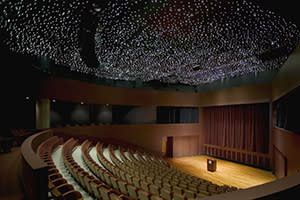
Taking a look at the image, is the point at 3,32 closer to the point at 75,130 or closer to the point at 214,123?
the point at 75,130

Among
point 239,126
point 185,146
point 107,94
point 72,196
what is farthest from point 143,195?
point 185,146

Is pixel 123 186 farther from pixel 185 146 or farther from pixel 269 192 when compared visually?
pixel 185 146

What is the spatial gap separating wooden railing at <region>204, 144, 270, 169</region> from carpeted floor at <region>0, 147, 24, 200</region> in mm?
6924

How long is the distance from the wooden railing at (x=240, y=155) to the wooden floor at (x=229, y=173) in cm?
20

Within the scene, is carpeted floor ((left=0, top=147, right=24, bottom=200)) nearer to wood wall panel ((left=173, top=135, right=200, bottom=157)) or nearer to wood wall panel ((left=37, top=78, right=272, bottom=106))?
wood wall panel ((left=37, top=78, right=272, bottom=106))

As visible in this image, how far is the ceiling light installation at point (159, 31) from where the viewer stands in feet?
7.79

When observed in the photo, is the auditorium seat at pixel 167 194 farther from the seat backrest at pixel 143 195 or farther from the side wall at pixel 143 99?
the side wall at pixel 143 99

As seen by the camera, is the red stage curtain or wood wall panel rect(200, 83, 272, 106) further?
the red stage curtain

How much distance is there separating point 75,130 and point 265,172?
657 cm

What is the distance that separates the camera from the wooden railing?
20.1 feet

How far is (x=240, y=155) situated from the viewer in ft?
22.6

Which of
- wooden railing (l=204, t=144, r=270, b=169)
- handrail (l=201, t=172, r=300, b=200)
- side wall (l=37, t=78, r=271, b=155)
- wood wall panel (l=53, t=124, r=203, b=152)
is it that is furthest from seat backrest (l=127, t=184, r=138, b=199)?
wooden railing (l=204, t=144, r=270, b=169)

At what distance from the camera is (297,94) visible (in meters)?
3.49

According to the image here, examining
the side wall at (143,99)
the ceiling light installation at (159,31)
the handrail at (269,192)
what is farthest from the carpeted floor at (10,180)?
the side wall at (143,99)
